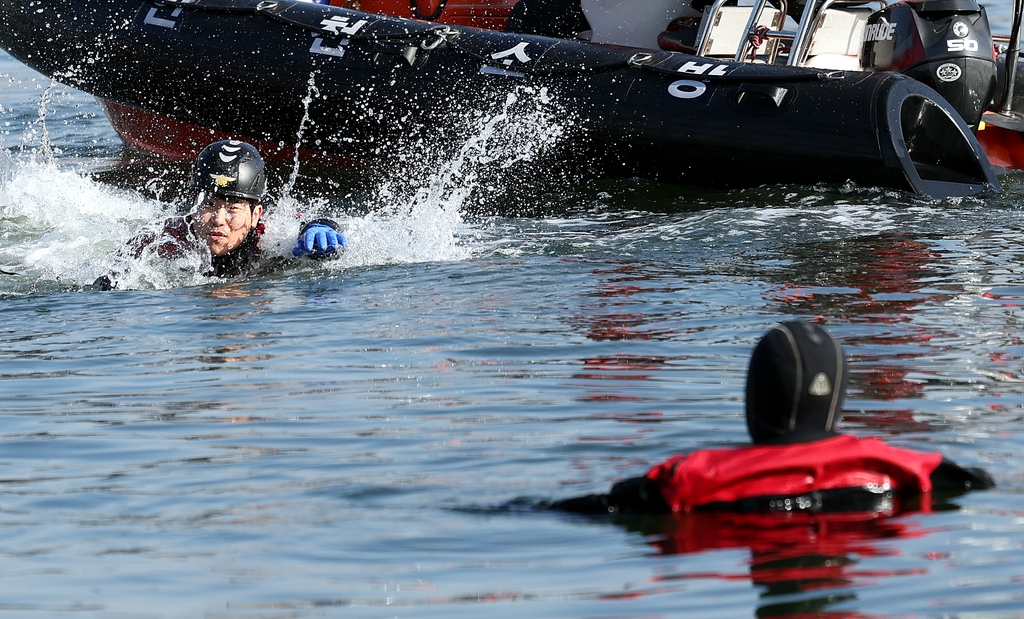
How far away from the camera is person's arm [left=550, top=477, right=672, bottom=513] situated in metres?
3.71

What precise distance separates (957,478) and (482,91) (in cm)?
712

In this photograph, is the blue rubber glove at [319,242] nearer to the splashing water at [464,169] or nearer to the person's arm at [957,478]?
the splashing water at [464,169]

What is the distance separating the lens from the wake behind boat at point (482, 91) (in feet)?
31.8

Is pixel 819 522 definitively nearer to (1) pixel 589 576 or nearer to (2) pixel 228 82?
(1) pixel 589 576

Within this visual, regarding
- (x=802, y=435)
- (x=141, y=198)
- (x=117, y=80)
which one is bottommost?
(x=141, y=198)

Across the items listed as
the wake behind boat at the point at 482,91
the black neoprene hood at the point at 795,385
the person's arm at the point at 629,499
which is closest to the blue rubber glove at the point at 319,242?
the wake behind boat at the point at 482,91

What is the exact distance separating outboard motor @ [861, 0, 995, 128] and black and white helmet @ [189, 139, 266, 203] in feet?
16.9

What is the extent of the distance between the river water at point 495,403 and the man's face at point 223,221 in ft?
0.72

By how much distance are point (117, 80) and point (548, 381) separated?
7493 millimetres

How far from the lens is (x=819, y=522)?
3668mm

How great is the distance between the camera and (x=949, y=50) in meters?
10.5

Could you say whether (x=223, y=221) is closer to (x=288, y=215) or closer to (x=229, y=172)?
(x=229, y=172)

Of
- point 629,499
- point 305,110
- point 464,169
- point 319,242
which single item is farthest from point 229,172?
point 629,499

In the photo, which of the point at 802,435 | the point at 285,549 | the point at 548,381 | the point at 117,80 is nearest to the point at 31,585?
the point at 285,549
